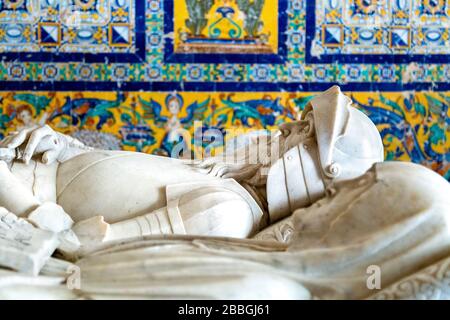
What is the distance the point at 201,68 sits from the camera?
413 cm

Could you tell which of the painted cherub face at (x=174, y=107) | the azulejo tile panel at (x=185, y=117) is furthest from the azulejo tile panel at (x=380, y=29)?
the painted cherub face at (x=174, y=107)

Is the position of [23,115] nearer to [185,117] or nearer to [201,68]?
[185,117]

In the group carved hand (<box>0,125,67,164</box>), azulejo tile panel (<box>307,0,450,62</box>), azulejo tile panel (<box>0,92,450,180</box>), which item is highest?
azulejo tile panel (<box>307,0,450,62</box>)

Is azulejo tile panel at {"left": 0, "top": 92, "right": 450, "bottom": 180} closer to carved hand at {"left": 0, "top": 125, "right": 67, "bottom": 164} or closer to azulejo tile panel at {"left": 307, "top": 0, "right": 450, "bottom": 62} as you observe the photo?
azulejo tile panel at {"left": 307, "top": 0, "right": 450, "bottom": 62}

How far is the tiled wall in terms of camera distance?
13.5 feet

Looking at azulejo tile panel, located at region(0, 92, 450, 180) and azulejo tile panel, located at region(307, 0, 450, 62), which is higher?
azulejo tile panel, located at region(307, 0, 450, 62)

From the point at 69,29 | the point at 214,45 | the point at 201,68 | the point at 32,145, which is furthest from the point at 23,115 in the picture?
the point at 32,145

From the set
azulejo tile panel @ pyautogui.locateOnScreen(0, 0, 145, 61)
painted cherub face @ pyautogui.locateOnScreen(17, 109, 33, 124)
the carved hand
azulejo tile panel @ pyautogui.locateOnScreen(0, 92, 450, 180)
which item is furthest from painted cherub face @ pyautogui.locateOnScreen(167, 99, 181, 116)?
the carved hand

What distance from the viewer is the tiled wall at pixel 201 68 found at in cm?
410

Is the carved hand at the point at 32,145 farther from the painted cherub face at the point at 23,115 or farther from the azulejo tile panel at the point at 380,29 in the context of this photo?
the azulejo tile panel at the point at 380,29

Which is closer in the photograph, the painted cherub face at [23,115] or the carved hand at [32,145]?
the carved hand at [32,145]

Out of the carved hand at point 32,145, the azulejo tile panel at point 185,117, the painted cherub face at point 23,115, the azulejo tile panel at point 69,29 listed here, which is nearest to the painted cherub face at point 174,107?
the azulejo tile panel at point 185,117

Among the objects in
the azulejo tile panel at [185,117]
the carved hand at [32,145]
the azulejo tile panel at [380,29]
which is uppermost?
the azulejo tile panel at [380,29]

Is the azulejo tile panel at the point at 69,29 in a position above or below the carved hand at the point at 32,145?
above
